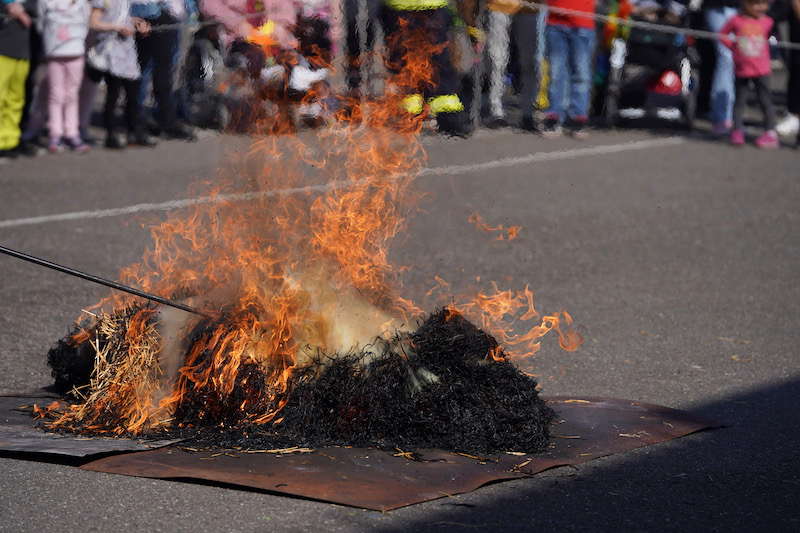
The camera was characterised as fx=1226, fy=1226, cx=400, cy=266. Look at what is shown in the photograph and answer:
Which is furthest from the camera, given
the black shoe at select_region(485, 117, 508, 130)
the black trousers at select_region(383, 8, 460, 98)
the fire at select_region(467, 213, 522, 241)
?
the black shoe at select_region(485, 117, 508, 130)

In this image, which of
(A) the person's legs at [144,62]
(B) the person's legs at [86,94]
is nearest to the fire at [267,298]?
(A) the person's legs at [144,62]

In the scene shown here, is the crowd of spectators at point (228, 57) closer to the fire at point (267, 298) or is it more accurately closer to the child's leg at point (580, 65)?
the child's leg at point (580, 65)

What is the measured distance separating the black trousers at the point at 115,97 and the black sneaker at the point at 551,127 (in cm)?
451

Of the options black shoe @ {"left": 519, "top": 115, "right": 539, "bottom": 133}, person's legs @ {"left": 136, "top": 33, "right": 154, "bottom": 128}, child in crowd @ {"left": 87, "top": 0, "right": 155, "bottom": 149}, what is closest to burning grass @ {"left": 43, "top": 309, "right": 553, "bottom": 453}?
child in crowd @ {"left": 87, "top": 0, "right": 155, "bottom": 149}

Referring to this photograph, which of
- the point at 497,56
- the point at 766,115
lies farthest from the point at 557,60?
the point at 766,115

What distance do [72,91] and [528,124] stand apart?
5.04 meters

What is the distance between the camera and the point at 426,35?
6133mm

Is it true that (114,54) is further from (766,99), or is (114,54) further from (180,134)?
(766,99)

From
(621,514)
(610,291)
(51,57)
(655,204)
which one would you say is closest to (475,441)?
(621,514)

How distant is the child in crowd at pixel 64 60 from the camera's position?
11.5 metres

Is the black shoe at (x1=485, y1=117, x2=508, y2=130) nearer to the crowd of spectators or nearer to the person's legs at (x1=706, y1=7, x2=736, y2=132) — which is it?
the crowd of spectators

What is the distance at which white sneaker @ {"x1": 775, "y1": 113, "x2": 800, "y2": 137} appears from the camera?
1458cm

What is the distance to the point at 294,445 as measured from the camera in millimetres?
4477

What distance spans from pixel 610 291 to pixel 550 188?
3520mm
